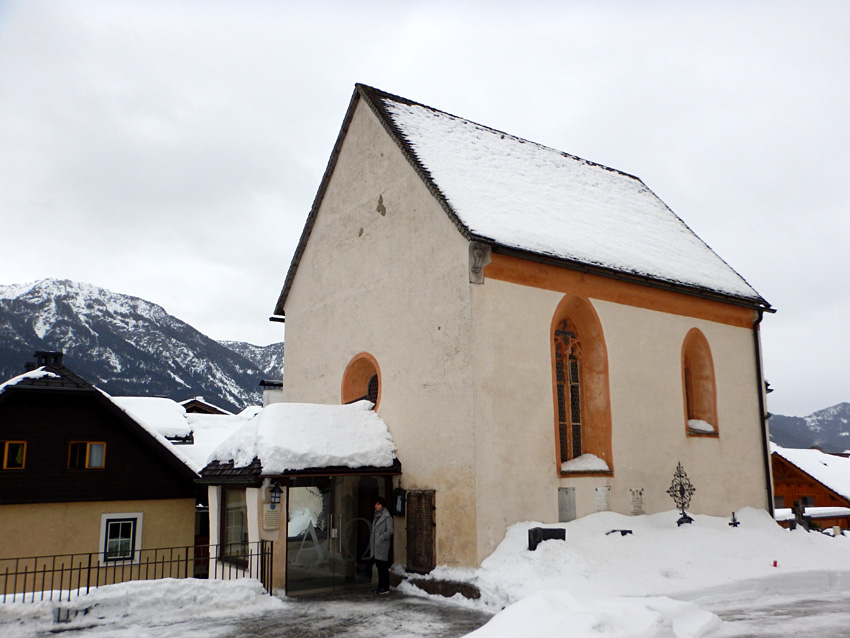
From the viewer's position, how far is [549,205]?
16312 mm

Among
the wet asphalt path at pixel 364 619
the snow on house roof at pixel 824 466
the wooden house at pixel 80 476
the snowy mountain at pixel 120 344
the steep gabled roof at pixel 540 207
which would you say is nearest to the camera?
the wet asphalt path at pixel 364 619

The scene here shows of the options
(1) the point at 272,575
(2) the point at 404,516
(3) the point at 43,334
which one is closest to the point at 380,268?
(2) the point at 404,516

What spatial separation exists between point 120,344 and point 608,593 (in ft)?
502

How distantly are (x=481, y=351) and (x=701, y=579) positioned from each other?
17.5 feet

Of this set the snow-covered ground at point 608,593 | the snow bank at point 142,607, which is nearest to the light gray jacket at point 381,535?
the snow-covered ground at point 608,593

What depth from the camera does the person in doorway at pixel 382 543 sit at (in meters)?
12.9

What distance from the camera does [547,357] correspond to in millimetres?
13789

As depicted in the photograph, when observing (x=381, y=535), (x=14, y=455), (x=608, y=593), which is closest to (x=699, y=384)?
(x=608, y=593)

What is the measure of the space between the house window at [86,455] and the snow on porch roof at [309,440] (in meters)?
7.29

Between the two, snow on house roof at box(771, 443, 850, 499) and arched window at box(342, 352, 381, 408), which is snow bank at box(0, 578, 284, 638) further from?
snow on house roof at box(771, 443, 850, 499)

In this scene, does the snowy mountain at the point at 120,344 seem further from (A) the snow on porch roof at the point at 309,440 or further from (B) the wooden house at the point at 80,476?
(A) the snow on porch roof at the point at 309,440

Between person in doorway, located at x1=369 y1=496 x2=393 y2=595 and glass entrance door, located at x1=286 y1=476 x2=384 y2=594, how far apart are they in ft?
3.14

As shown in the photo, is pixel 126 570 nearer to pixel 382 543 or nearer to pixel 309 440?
pixel 309 440

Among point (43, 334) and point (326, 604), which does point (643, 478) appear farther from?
point (43, 334)
